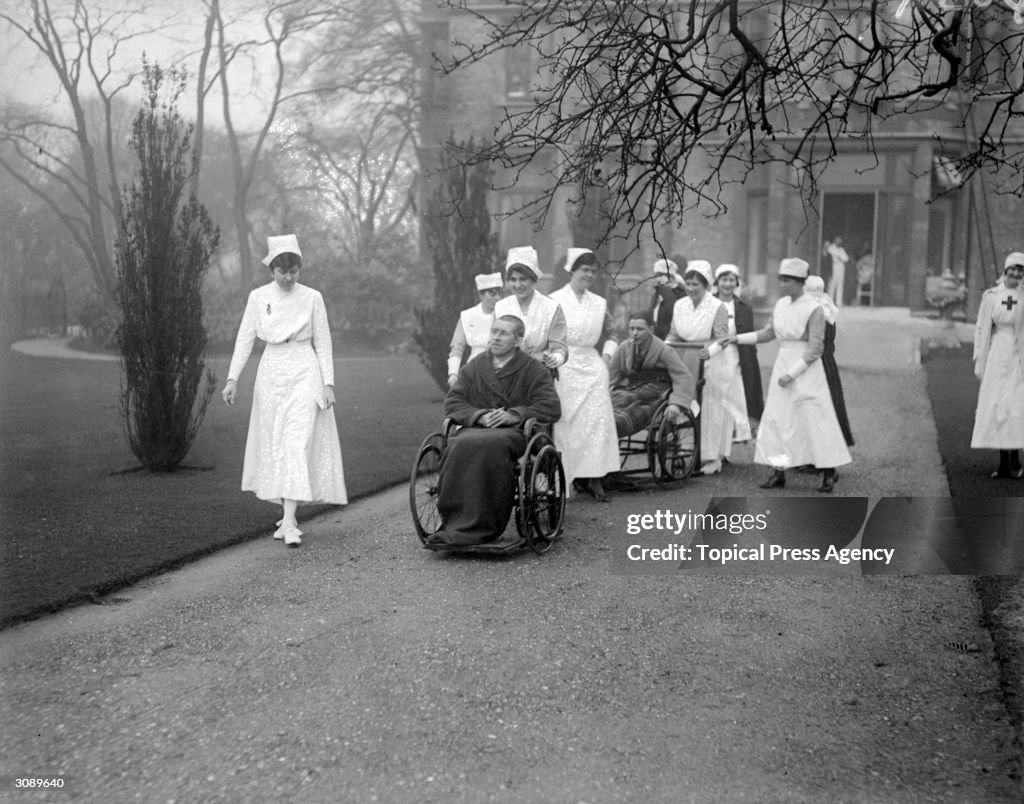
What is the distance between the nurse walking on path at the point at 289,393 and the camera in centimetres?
820

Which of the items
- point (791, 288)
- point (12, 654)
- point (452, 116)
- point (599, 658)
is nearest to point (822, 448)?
point (791, 288)

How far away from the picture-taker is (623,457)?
1133 centimetres

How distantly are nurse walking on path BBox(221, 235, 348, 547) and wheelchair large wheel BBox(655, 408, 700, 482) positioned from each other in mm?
3292

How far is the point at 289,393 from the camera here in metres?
8.34

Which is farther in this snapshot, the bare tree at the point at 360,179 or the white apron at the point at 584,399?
the bare tree at the point at 360,179

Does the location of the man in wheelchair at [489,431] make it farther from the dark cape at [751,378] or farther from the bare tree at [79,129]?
the dark cape at [751,378]

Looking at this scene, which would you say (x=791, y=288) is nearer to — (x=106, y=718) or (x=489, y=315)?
(x=489, y=315)

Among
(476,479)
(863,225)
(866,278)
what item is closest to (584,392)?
(476,479)

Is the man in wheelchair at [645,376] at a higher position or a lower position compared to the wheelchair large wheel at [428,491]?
higher

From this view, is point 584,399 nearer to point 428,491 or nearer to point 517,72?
point 428,491

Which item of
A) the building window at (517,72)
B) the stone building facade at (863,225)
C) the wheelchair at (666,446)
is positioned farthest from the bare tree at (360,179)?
the stone building facade at (863,225)

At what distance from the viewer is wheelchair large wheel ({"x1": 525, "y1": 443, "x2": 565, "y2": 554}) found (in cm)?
756

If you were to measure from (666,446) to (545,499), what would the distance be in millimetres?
2954

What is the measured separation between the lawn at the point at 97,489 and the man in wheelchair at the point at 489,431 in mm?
1648
